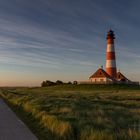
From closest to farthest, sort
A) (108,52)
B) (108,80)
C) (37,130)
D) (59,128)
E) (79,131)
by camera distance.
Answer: (79,131)
(59,128)
(37,130)
(108,52)
(108,80)

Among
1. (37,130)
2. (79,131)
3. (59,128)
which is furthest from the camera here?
(37,130)

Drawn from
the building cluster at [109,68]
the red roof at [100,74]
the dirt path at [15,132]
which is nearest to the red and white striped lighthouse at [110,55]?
the building cluster at [109,68]

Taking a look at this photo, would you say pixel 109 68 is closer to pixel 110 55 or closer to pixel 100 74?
pixel 110 55

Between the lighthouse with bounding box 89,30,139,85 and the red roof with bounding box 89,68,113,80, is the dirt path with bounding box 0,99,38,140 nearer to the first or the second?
the lighthouse with bounding box 89,30,139,85

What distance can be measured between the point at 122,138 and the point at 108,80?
64.6 metres

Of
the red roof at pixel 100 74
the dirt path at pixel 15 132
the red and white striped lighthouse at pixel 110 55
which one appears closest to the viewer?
the dirt path at pixel 15 132

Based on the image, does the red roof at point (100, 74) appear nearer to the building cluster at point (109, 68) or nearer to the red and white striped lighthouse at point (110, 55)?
the building cluster at point (109, 68)

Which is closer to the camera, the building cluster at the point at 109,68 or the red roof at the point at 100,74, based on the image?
the building cluster at the point at 109,68

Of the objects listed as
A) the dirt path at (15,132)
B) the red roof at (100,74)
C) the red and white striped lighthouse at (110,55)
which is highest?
the red and white striped lighthouse at (110,55)

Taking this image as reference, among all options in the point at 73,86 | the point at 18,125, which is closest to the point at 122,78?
the point at 73,86

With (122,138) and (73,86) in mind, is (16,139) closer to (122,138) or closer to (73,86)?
(122,138)

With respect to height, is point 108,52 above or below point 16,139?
above

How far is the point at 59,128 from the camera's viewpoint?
404 inches

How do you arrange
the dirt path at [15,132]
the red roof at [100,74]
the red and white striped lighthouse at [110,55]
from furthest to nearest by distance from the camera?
the red roof at [100,74]
the red and white striped lighthouse at [110,55]
the dirt path at [15,132]
